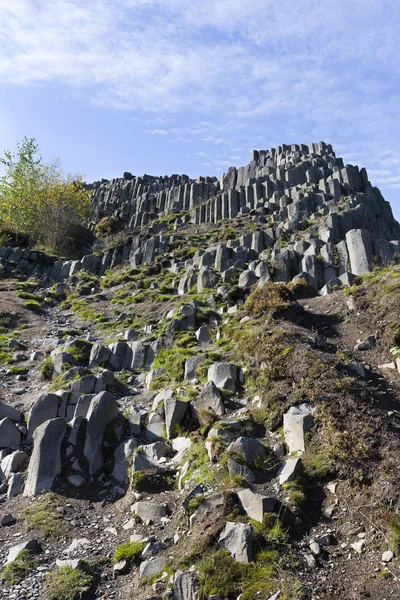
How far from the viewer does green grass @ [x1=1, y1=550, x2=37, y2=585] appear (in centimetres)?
924

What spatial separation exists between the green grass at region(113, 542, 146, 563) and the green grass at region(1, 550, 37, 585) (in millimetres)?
1655

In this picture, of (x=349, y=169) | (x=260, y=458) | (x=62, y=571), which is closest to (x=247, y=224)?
(x=349, y=169)

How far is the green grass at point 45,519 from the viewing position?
1062cm

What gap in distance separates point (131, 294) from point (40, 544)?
72.1 ft

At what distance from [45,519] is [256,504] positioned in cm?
498

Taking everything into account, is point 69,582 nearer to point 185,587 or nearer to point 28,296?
point 185,587

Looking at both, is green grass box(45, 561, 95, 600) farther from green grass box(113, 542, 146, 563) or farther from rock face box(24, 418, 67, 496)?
rock face box(24, 418, 67, 496)

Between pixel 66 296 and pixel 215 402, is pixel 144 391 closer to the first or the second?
pixel 215 402

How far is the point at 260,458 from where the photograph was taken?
37.8 feet

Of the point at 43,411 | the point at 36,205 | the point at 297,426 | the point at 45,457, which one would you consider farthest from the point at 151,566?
the point at 36,205

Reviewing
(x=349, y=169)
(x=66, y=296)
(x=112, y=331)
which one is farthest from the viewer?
(x=349, y=169)

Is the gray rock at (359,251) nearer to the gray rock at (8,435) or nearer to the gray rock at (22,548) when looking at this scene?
the gray rock at (8,435)

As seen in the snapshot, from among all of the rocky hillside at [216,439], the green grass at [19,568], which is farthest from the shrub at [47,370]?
the green grass at [19,568]

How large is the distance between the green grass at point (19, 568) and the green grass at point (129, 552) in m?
1.66
